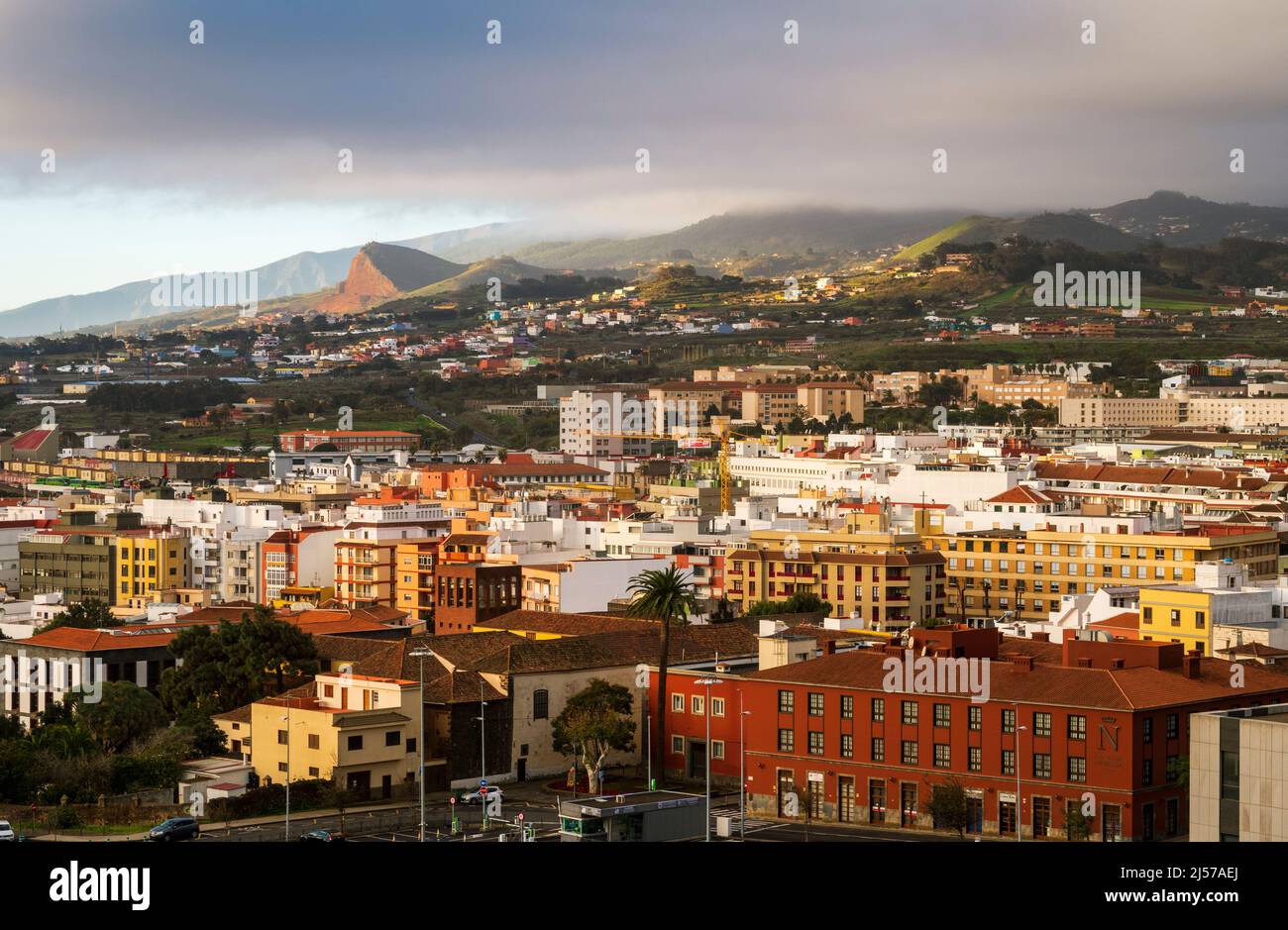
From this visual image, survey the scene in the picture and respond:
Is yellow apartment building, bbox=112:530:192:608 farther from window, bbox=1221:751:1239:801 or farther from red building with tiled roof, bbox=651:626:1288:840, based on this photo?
window, bbox=1221:751:1239:801

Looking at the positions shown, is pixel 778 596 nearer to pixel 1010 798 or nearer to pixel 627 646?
pixel 627 646

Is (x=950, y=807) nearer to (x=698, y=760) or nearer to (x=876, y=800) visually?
(x=876, y=800)

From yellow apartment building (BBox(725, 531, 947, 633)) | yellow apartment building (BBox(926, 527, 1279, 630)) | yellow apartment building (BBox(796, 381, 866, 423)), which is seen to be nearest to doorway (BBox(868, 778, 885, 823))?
yellow apartment building (BBox(725, 531, 947, 633))

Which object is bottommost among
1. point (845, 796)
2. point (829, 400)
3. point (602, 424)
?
point (845, 796)

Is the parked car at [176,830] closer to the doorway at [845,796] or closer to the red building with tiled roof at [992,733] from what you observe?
the red building with tiled roof at [992,733]

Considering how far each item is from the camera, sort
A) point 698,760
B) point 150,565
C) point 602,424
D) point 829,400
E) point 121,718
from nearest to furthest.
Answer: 1. point 698,760
2. point 121,718
3. point 150,565
4. point 602,424
5. point 829,400

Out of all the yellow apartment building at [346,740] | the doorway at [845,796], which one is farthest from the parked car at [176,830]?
the doorway at [845,796]

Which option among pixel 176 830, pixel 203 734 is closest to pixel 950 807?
pixel 176 830

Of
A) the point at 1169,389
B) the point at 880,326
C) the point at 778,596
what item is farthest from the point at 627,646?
the point at 880,326
